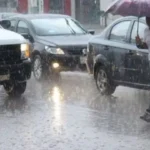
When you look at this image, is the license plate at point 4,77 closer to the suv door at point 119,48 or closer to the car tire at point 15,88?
the car tire at point 15,88

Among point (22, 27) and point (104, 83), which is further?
point (22, 27)

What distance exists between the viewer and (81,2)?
44719 mm

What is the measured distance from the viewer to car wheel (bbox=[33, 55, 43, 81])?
14.4 meters

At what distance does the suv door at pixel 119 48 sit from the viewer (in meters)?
10.6

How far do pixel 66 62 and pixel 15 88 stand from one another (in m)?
2.65

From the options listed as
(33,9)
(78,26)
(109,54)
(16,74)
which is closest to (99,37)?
(109,54)

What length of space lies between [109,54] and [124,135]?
3.34 meters

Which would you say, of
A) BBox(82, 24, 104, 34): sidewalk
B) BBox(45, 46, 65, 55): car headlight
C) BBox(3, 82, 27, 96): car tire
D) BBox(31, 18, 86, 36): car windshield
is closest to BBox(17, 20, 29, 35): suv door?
BBox(31, 18, 86, 36): car windshield

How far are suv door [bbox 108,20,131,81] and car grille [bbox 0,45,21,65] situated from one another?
1722 mm

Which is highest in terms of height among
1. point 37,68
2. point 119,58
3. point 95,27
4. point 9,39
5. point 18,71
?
point 9,39

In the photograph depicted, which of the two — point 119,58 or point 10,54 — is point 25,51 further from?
point 119,58

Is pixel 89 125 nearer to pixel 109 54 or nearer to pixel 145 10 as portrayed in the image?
pixel 145 10

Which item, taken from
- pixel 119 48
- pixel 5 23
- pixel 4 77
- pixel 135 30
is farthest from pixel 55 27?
pixel 135 30

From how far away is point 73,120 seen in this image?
9.02 meters
